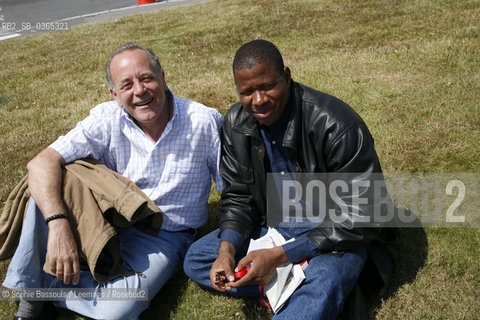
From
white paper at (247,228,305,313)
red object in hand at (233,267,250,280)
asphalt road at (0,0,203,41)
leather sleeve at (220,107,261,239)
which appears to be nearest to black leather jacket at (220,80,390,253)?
leather sleeve at (220,107,261,239)

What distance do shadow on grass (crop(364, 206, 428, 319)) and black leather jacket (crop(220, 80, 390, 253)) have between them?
0.57m

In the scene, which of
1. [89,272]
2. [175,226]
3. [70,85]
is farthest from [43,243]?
[70,85]

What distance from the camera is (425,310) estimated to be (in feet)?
9.87

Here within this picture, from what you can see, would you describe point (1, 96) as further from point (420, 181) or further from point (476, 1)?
point (476, 1)

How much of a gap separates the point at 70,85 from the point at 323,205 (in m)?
6.58

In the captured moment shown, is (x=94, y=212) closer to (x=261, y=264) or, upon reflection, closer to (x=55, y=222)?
(x=55, y=222)

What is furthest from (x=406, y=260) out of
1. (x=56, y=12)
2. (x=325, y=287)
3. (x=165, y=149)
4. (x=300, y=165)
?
(x=56, y=12)

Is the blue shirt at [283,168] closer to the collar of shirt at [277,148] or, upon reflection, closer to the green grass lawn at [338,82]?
the collar of shirt at [277,148]

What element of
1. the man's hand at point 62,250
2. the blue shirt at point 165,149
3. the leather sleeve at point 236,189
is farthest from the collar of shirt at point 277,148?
the man's hand at point 62,250

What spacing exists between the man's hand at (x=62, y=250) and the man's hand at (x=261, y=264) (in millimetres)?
1073

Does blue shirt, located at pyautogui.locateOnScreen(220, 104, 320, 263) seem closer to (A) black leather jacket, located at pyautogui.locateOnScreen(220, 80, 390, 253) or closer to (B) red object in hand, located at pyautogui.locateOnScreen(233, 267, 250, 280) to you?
(A) black leather jacket, located at pyautogui.locateOnScreen(220, 80, 390, 253)

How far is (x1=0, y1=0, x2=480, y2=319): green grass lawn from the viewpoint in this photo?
3336 mm

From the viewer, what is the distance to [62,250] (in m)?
2.94

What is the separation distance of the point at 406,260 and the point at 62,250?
2509 millimetres
